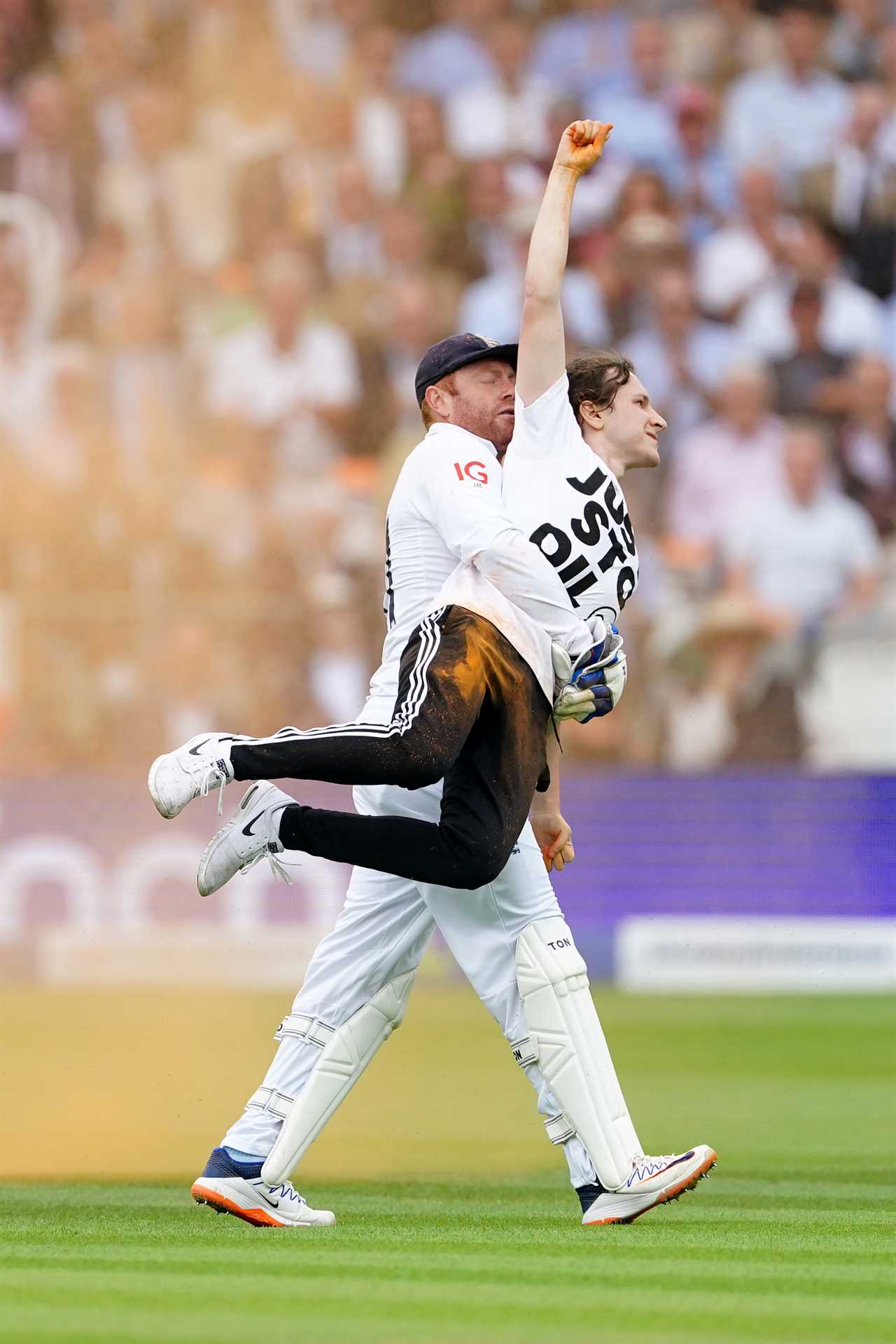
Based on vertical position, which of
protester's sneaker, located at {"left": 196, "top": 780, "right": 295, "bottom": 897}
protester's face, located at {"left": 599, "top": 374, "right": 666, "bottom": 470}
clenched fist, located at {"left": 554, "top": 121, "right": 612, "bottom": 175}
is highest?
clenched fist, located at {"left": 554, "top": 121, "right": 612, "bottom": 175}

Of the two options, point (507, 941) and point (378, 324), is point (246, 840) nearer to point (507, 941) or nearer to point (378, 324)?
point (507, 941)

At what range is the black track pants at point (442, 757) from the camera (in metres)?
4.83

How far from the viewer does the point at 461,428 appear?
538 cm

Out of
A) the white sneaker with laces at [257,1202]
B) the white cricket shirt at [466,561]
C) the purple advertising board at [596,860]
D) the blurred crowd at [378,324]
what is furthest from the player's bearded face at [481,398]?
the blurred crowd at [378,324]

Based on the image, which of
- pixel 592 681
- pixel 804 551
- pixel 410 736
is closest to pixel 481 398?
pixel 592 681

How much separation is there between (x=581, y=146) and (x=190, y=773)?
1.81m

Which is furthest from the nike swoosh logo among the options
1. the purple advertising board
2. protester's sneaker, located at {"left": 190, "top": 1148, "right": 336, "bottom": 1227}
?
the purple advertising board

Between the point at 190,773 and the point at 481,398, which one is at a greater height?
the point at 481,398

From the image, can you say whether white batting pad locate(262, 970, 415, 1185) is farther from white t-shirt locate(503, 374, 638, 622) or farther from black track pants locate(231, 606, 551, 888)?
white t-shirt locate(503, 374, 638, 622)

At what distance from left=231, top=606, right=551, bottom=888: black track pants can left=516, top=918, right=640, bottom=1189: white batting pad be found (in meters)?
0.29

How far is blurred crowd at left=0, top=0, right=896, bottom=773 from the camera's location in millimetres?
14422

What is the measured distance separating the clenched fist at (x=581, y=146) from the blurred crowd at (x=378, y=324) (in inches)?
357

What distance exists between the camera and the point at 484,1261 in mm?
4332

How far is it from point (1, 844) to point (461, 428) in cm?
918
